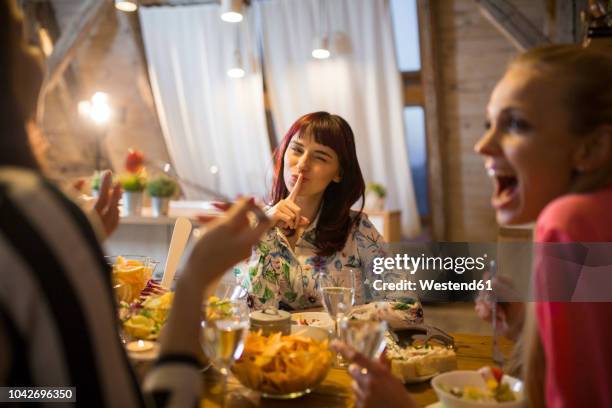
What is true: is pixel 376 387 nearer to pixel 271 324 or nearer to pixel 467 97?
pixel 271 324

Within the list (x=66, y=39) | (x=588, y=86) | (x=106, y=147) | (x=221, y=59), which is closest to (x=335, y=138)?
(x=588, y=86)

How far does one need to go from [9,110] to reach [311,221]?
158 centimetres

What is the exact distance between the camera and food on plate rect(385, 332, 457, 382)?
1.18m

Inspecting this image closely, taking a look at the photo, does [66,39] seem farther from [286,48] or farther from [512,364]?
[512,364]

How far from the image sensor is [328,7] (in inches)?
182

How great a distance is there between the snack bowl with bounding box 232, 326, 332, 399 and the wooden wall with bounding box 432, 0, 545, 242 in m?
3.80

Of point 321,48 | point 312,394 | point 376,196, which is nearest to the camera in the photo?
point 312,394

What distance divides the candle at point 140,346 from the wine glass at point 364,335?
1.38 feet

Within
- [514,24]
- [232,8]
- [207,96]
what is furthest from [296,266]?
[207,96]

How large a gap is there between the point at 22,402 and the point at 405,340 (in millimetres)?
987

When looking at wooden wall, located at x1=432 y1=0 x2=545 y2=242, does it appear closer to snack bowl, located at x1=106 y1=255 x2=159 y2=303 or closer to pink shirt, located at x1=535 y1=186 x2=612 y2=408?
snack bowl, located at x1=106 y1=255 x2=159 y2=303

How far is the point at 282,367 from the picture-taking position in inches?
41.4

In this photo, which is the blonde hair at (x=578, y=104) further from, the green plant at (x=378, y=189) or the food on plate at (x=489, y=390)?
the green plant at (x=378, y=189)

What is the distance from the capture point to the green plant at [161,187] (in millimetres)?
4176
